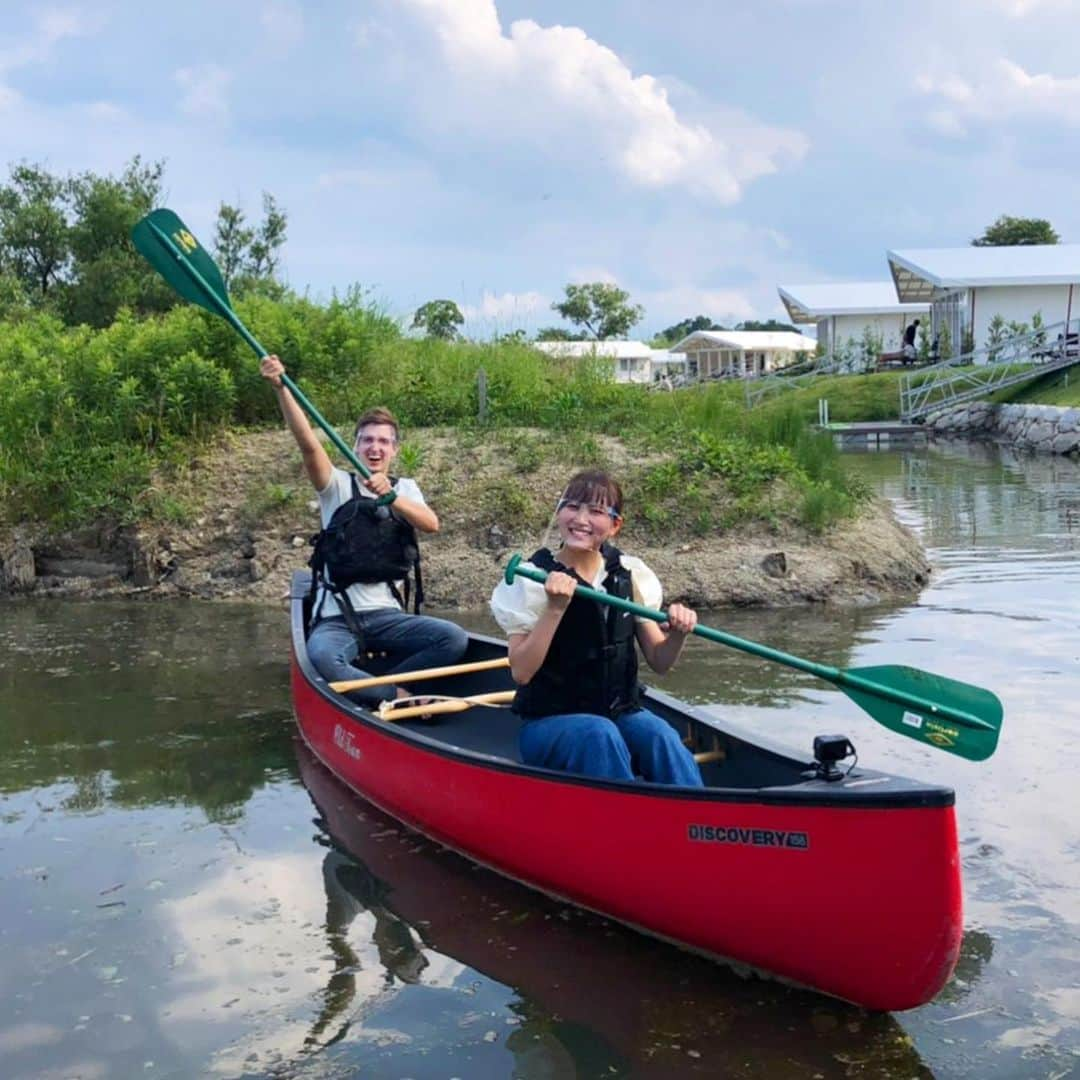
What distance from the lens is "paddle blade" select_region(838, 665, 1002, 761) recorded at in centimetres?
391

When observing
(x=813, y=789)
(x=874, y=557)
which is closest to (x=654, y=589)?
(x=813, y=789)

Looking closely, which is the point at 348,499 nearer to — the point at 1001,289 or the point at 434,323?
the point at 434,323

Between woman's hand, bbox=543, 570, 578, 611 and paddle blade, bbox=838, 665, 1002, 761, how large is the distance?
0.96 m

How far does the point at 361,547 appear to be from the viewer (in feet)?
19.7

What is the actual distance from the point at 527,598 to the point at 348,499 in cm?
217

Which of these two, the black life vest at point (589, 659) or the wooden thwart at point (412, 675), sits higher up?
the black life vest at point (589, 659)

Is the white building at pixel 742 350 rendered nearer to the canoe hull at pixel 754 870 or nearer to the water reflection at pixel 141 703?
the water reflection at pixel 141 703

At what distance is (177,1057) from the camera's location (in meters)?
3.50

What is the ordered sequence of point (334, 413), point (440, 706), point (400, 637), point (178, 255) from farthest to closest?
point (334, 413), point (178, 255), point (400, 637), point (440, 706)

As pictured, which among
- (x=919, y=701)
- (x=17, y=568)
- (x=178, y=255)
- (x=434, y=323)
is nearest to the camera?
(x=919, y=701)

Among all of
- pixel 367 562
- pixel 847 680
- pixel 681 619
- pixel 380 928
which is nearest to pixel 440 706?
pixel 367 562

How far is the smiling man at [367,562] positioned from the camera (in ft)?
19.5

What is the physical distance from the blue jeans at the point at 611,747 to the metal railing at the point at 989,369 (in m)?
26.1

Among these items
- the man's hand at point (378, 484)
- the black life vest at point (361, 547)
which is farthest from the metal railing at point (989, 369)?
the man's hand at point (378, 484)
